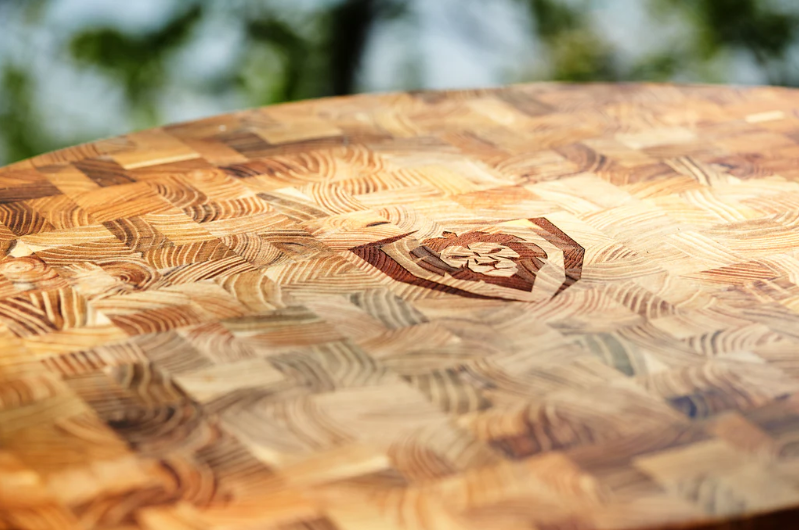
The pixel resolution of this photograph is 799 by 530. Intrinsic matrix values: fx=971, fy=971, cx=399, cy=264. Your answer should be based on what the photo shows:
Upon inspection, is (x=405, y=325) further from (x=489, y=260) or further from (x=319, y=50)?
(x=319, y=50)

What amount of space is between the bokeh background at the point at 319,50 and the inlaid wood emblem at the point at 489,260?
1.45m

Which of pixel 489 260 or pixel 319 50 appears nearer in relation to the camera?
pixel 489 260

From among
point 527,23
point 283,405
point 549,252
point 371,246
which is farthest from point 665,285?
point 527,23

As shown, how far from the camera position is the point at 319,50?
2400 millimetres

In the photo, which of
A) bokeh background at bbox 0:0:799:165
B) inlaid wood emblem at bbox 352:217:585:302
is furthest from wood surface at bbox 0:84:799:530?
bokeh background at bbox 0:0:799:165

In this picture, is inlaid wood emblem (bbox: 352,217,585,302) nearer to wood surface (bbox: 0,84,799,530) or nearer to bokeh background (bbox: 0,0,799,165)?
wood surface (bbox: 0,84,799,530)

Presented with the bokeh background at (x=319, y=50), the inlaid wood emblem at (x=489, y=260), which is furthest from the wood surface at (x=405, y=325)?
the bokeh background at (x=319, y=50)

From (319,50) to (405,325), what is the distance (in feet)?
5.59

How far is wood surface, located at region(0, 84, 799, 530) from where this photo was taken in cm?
61

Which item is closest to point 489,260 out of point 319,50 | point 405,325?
point 405,325

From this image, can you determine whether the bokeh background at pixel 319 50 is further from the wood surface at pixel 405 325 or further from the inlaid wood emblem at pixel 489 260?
the inlaid wood emblem at pixel 489 260

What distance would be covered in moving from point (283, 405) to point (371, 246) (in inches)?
11.4

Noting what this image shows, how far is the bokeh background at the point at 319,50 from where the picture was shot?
7.23 feet

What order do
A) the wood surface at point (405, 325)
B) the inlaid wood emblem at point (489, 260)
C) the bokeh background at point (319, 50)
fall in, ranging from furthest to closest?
the bokeh background at point (319, 50)
the inlaid wood emblem at point (489, 260)
the wood surface at point (405, 325)
